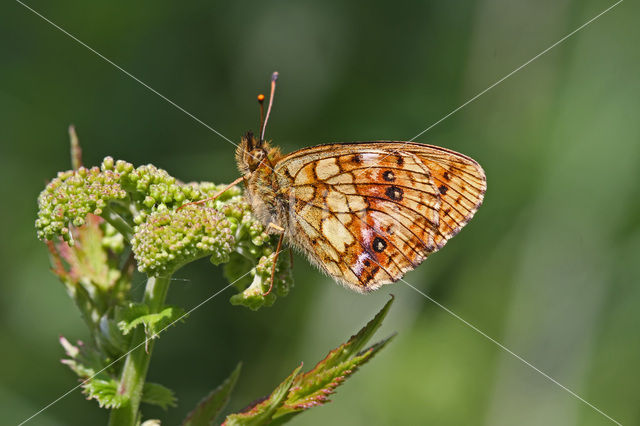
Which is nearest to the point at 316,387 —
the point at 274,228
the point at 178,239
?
the point at 178,239

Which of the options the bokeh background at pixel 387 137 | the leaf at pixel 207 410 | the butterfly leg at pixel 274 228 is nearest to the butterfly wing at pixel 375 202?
the butterfly leg at pixel 274 228

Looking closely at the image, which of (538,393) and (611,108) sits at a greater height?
(611,108)

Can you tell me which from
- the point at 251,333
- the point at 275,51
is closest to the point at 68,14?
the point at 275,51

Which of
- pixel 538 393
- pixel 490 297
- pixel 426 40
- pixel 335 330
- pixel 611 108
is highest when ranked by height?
pixel 426 40

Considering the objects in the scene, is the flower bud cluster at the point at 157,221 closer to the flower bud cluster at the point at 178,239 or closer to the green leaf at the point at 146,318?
the flower bud cluster at the point at 178,239

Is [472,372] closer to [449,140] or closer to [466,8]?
[449,140]

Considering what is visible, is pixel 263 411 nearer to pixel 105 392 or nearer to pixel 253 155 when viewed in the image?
pixel 105 392
